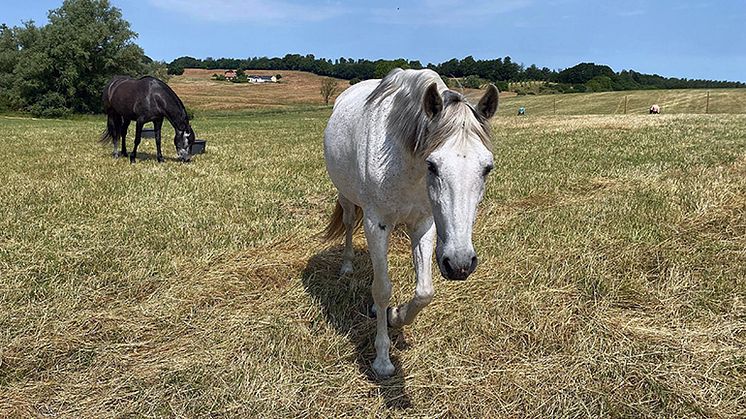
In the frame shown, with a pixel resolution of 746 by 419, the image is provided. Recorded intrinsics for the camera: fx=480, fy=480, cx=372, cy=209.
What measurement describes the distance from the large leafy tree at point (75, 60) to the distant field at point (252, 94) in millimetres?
10434

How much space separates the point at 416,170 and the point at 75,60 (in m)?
43.1

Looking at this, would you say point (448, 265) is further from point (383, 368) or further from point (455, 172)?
point (383, 368)

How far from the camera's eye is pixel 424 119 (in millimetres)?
2342

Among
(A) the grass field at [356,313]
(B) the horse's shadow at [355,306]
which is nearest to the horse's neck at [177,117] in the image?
(A) the grass field at [356,313]

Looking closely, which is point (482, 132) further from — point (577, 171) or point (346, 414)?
point (577, 171)

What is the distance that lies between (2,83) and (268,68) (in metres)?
77.0

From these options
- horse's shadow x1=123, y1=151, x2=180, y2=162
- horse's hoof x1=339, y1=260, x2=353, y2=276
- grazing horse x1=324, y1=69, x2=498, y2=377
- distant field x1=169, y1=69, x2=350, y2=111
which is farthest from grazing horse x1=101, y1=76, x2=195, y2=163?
distant field x1=169, y1=69, x2=350, y2=111

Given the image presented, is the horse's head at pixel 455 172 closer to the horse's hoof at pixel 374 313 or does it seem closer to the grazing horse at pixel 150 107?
the horse's hoof at pixel 374 313

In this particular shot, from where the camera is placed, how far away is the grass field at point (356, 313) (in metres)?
2.68

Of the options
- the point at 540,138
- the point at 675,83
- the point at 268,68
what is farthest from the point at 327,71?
the point at 540,138

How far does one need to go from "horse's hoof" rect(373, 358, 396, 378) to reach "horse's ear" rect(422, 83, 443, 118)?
61.9 inches

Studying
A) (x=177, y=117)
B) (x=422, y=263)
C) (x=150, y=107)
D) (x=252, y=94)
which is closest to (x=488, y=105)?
(x=422, y=263)

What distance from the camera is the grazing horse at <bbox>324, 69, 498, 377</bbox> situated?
83.7 inches

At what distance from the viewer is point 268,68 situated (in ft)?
372
